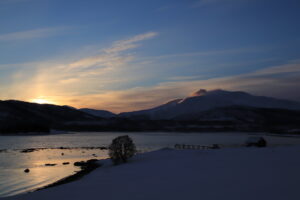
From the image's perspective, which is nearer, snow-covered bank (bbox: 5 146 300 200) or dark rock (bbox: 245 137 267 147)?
snow-covered bank (bbox: 5 146 300 200)

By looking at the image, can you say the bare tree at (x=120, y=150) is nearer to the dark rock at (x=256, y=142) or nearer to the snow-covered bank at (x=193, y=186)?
the snow-covered bank at (x=193, y=186)

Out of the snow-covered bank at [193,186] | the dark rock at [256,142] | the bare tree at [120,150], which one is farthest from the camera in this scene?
the dark rock at [256,142]

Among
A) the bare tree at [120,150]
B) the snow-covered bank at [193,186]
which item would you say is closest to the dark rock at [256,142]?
the bare tree at [120,150]

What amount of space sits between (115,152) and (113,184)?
1592 cm

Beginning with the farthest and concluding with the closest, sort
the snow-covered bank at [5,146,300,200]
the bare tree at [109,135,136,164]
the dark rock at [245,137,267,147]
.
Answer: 1. the dark rock at [245,137,267,147]
2. the bare tree at [109,135,136,164]
3. the snow-covered bank at [5,146,300,200]

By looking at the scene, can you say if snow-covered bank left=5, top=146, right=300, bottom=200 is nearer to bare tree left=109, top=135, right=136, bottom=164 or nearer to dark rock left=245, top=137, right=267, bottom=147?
bare tree left=109, top=135, right=136, bottom=164

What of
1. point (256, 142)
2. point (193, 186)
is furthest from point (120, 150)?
point (256, 142)

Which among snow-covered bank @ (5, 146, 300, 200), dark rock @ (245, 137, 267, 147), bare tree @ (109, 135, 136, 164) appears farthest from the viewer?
dark rock @ (245, 137, 267, 147)

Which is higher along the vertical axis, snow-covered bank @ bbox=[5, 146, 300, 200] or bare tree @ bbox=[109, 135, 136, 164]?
bare tree @ bbox=[109, 135, 136, 164]

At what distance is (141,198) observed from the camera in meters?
18.7

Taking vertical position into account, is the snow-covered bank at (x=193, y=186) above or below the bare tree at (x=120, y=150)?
below

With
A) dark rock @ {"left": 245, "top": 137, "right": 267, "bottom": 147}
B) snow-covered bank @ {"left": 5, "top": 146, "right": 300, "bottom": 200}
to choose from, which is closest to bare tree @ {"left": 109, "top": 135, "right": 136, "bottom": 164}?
snow-covered bank @ {"left": 5, "top": 146, "right": 300, "bottom": 200}

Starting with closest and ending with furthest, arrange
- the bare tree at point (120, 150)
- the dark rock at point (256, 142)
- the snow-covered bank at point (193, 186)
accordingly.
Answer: the snow-covered bank at point (193, 186)
the bare tree at point (120, 150)
the dark rock at point (256, 142)

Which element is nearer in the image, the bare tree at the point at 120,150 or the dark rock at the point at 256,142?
the bare tree at the point at 120,150
